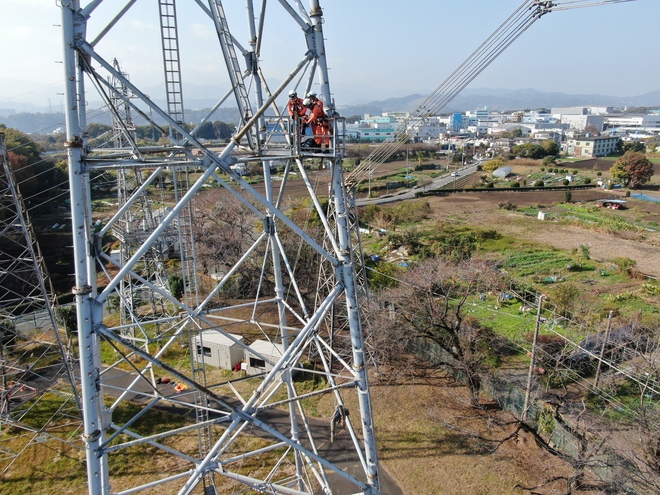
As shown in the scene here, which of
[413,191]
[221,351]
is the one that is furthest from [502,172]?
[221,351]

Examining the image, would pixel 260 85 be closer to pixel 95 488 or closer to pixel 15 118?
pixel 95 488

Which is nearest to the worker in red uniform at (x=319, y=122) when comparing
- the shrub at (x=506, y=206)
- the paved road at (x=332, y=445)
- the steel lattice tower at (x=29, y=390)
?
the paved road at (x=332, y=445)

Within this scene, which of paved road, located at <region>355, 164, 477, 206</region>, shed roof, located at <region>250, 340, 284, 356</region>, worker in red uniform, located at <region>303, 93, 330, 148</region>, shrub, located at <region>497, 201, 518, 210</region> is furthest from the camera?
paved road, located at <region>355, 164, 477, 206</region>

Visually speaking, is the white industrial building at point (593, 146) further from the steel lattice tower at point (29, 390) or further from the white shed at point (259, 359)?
the steel lattice tower at point (29, 390)

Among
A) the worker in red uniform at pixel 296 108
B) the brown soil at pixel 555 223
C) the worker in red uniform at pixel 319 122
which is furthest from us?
the brown soil at pixel 555 223

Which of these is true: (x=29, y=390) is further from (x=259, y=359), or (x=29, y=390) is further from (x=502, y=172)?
(x=502, y=172)

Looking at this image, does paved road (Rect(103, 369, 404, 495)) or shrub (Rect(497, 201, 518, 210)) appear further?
shrub (Rect(497, 201, 518, 210))

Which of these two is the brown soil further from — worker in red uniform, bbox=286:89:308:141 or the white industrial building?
the white industrial building

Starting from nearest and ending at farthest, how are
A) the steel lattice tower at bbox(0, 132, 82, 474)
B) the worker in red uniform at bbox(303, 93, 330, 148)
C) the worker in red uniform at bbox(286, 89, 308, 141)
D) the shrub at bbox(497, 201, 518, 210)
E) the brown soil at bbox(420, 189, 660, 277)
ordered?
the worker in red uniform at bbox(303, 93, 330, 148) → the worker in red uniform at bbox(286, 89, 308, 141) → the steel lattice tower at bbox(0, 132, 82, 474) → the brown soil at bbox(420, 189, 660, 277) → the shrub at bbox(497, 201, 518, 210)

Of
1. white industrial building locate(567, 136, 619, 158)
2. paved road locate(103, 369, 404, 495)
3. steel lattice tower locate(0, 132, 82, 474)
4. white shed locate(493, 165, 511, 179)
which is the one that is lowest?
paved road locate(103, 369, 404, 495)

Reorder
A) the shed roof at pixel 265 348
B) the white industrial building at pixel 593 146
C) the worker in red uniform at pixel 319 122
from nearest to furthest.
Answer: the worker in red uniform at pixel 319 122 → the shed roof at pixel 265 348 → the white industrial building at pixel 593 146

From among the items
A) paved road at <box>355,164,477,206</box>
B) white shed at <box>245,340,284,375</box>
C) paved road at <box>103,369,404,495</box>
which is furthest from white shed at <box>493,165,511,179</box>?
paved road at <box>103,369,404,495</box>
